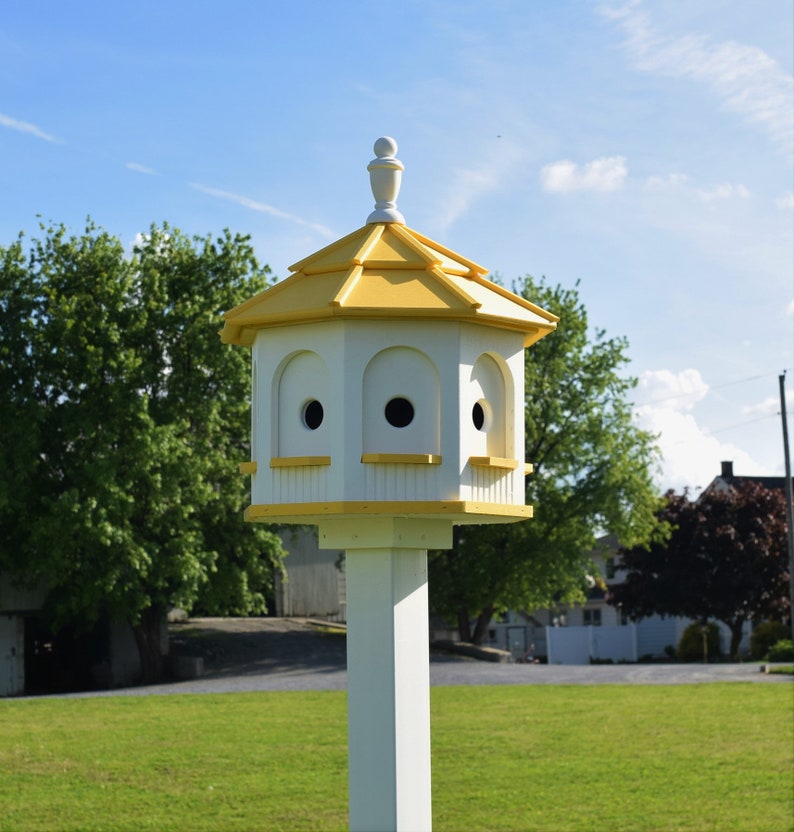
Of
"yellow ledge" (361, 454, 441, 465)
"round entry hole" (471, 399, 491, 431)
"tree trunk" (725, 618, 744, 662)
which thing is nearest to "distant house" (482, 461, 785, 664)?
"tree trunk" (725, 618, 744, 662)

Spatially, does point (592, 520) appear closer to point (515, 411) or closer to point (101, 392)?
point (101, 392)

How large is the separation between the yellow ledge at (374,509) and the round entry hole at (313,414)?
45cm

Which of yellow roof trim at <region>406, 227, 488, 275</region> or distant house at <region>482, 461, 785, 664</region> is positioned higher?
yellow roof trim at <region>406, 227, 488, 275</region>

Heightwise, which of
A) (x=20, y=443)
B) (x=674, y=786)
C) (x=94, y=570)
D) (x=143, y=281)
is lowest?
(x=674, y=786)

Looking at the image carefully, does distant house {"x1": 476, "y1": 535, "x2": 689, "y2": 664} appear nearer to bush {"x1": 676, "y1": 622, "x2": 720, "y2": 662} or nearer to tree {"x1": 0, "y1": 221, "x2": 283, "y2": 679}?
bush {"x1": 676, "y1": 622, "x2": 720, "y2": 662}

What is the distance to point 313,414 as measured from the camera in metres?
5.79

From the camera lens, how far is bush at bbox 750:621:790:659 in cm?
4050

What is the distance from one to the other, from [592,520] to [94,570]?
14922mm

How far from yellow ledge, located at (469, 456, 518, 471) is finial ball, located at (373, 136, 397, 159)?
149 cm

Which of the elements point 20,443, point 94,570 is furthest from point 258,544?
point 20,443

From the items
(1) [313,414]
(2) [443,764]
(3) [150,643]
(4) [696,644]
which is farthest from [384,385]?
(4) [696,644]

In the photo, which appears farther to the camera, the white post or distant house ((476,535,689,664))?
distant house ((476,535,689,664))

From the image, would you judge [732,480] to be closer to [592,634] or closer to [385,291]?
[592,634]

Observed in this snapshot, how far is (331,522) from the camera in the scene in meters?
5.55
